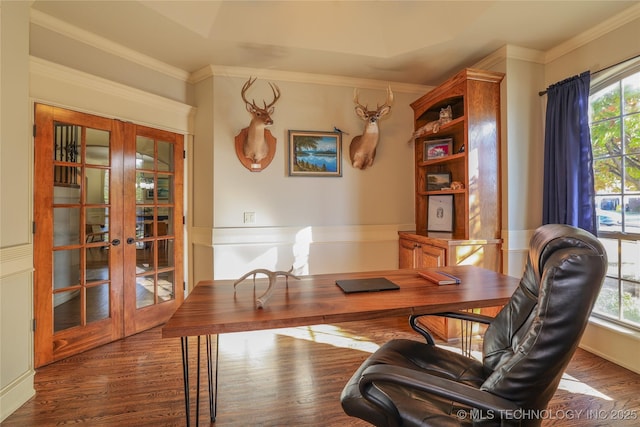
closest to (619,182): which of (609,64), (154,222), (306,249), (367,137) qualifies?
(609,64)

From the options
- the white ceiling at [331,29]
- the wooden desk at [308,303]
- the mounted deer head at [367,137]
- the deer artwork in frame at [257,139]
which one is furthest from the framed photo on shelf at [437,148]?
the wooden desk at [308,303]

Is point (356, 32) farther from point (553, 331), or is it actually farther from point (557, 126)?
point (553, 331)

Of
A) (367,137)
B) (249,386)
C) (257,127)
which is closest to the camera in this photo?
(249,386)

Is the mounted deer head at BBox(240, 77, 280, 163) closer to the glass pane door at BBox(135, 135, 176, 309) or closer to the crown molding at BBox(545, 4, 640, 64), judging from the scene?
the glass pane door at BBox(135, 135, 176, 309)

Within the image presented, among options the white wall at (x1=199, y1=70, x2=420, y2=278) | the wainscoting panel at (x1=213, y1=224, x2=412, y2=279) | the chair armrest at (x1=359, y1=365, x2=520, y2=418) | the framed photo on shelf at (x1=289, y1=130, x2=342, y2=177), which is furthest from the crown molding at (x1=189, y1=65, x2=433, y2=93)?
the chair armrest at (x1=359, y1=365, x2=520, y2=418)

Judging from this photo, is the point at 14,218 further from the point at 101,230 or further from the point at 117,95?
the point at 117,95

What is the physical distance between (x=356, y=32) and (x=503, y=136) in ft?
5.60

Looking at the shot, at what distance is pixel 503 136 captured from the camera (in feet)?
9.38

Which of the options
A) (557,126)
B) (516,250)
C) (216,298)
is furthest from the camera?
(516,250)

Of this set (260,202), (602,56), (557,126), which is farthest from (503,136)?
(260,202)

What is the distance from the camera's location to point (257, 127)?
119 inches

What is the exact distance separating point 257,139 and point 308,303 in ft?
7.02

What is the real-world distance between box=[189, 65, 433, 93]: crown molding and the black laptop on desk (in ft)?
8.11

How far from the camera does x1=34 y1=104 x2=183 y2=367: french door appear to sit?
95.0 inches
